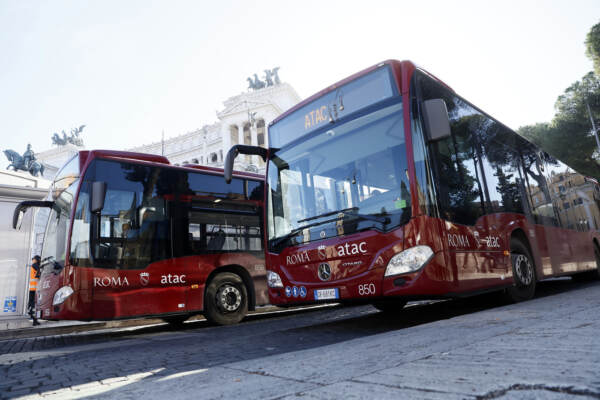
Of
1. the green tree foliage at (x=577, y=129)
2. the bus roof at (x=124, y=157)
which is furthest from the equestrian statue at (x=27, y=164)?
the green tree foliage at (x=577, y=129)

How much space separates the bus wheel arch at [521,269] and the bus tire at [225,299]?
4.66m

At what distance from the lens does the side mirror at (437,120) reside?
442 centimetres

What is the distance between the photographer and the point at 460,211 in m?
4.87

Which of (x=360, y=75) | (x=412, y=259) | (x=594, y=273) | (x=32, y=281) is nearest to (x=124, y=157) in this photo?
(x=360, y=75)

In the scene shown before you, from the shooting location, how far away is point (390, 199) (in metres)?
4.45

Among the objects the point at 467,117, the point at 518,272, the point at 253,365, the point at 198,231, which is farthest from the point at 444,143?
the point at 198,231

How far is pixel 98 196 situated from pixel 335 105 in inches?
147

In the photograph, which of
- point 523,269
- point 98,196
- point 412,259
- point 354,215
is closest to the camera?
point 412,259

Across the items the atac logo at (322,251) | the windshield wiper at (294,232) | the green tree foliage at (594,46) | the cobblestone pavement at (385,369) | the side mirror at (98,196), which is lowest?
the cobblestone pavement at (385,369)

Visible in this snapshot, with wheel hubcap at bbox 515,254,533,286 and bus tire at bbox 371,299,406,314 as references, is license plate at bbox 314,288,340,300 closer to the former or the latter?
bus tire at bbox 371,299,406,314

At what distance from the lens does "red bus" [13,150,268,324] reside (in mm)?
6262

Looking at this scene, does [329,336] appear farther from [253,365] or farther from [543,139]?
[543,139]

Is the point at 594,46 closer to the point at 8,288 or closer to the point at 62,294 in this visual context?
the point at 62,294

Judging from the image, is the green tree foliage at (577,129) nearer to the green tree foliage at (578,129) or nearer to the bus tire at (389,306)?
the green tree foliage at (578,129)
